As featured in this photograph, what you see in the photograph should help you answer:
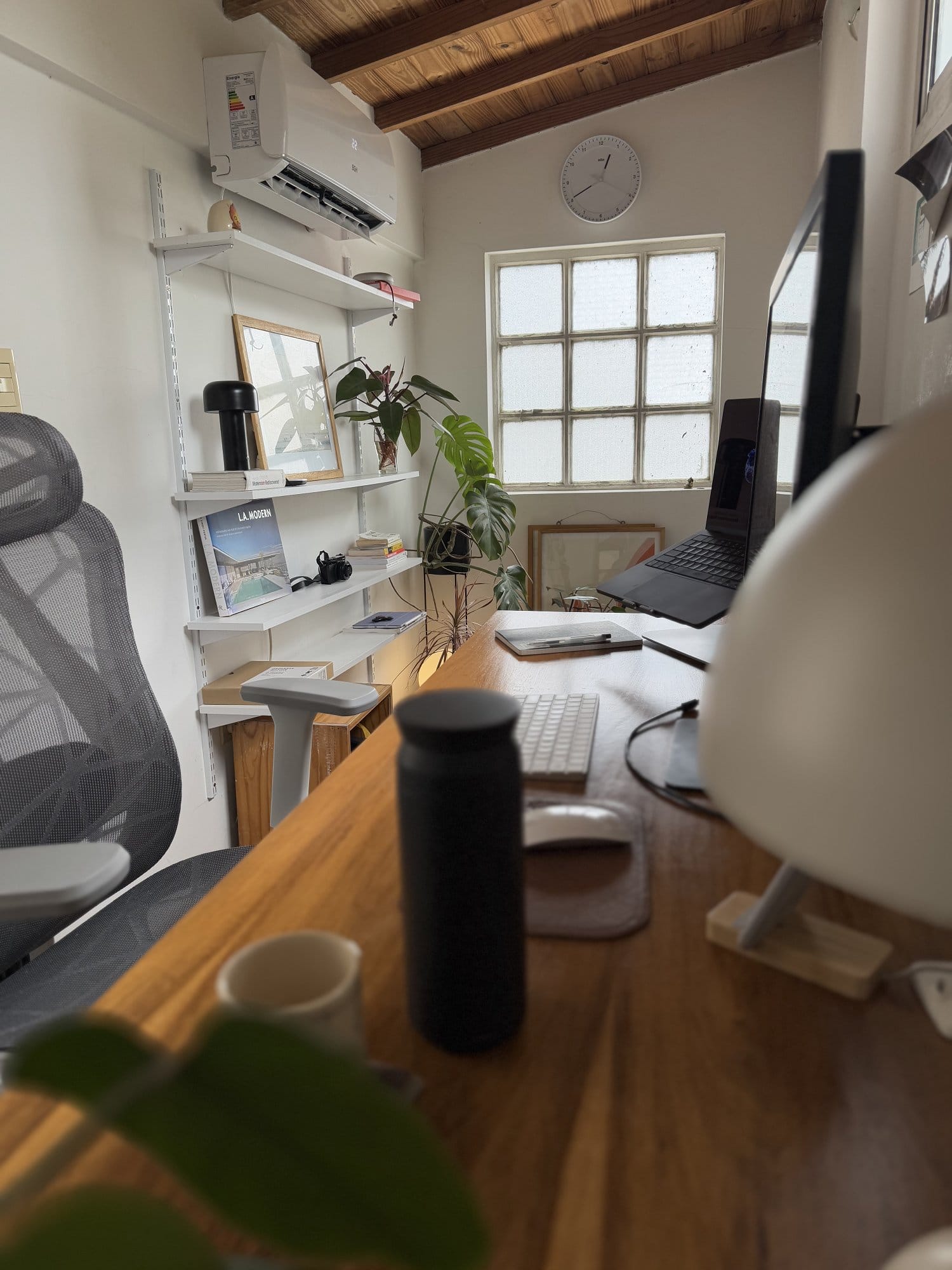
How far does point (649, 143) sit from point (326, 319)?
1698 millimetres

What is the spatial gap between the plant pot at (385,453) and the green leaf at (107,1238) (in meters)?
3.05

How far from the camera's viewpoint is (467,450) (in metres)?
3.55

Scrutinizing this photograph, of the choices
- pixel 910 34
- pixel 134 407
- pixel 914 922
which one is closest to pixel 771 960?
pixel 914 922

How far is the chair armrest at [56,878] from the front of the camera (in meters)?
0.73

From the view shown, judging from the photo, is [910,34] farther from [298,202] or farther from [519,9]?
[298,202]

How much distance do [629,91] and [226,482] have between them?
2.70 metres

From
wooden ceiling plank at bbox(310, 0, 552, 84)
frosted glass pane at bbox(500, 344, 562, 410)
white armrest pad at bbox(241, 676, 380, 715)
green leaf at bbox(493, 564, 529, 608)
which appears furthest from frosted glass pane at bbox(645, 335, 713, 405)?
white armrest pad at bbox(241, 676, 380, 715)

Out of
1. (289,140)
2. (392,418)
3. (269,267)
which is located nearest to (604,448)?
(392,418)

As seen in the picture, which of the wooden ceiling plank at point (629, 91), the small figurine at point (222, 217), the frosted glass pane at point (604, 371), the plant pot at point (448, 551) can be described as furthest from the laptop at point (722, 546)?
the wooden ceiling plank at point (629, 91)

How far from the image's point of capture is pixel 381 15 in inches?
104

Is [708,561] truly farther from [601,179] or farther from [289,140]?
[601,179]

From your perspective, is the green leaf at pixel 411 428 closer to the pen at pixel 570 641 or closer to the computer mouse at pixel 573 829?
the pen at pixel 570 641

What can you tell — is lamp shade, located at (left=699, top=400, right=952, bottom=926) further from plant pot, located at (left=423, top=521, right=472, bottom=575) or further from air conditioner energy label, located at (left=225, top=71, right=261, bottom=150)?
plant pot, located at (left=423, top=521, right=472, bottom=575)

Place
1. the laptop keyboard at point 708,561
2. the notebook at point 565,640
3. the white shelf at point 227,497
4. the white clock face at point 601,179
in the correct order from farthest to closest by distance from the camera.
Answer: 1. the white clock face at point 601,179
2. the white shelf at point 227,497
3. the notebook at point 565,640
4. the laptop keyboard at point 708,561
